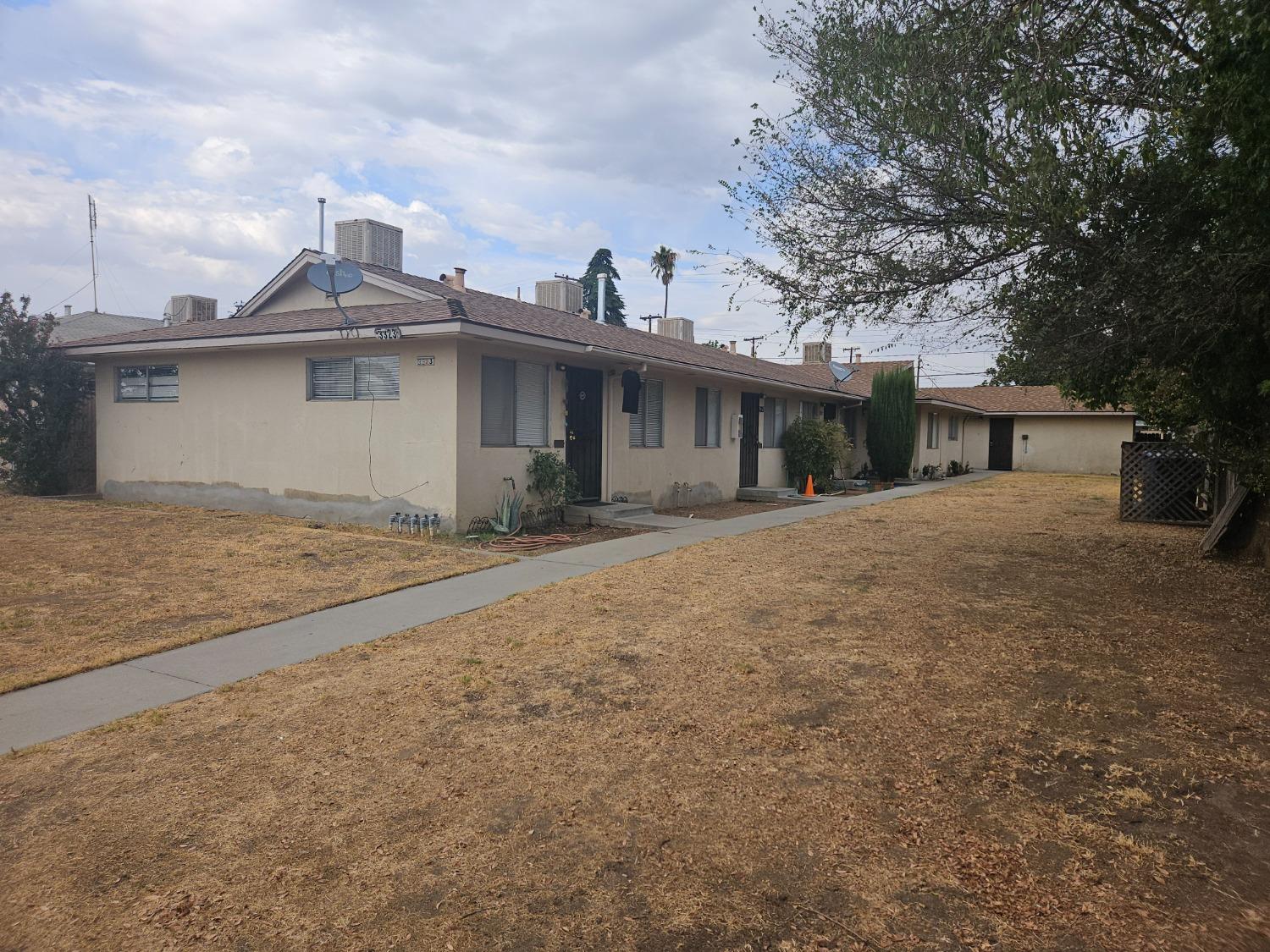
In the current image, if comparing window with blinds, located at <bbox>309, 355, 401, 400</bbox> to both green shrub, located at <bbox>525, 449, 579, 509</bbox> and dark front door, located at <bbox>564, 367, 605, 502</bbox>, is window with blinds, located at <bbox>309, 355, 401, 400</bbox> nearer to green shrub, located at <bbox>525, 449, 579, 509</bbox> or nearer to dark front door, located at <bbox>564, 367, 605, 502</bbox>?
green shrub, located at <bbox>525, 449, 579, 509</bbox>

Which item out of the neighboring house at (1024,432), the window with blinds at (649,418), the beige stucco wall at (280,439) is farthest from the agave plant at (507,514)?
the neighboring house at (1024,432)

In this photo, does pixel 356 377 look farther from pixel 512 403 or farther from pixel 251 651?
pixel 251 651

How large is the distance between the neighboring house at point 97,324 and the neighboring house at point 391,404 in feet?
50.2

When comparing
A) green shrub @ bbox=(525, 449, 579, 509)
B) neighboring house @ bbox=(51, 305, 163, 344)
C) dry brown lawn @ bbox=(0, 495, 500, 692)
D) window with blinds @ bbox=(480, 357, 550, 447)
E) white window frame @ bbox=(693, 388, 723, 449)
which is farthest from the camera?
neighboring house @ bbox=(51, 305, 163, 344)

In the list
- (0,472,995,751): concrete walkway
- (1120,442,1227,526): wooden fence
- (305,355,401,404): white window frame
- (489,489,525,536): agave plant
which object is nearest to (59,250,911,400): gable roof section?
(305,355,401,404): white window frame

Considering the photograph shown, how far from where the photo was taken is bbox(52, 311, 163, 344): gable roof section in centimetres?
2794

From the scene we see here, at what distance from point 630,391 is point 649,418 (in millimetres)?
1170

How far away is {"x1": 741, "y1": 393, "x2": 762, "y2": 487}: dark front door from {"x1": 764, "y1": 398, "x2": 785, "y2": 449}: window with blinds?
0.44 m

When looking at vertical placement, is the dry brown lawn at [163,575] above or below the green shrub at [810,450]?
below

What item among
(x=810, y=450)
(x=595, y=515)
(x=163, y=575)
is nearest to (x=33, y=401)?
(x=163, y=575)

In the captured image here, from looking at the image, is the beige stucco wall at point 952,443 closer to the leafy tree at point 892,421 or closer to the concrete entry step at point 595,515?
the leafy tree at point 892,421

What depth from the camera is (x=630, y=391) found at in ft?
45.7

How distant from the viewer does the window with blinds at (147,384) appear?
14508 mm

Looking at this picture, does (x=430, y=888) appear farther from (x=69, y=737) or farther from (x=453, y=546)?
(x=453, y=546)
